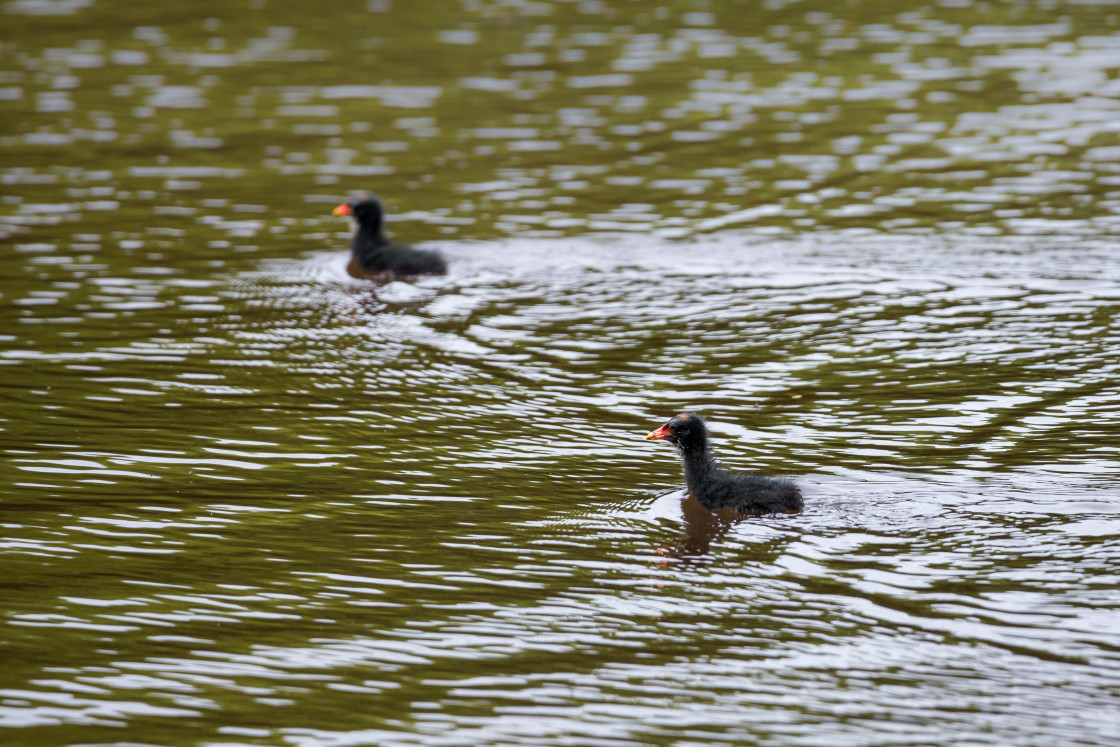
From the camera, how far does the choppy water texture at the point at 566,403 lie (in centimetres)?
807

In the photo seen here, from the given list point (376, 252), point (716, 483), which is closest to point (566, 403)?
point (716, 483)

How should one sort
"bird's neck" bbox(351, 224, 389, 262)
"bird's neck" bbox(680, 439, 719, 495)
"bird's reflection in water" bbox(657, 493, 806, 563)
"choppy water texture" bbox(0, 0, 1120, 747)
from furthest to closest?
"bird's neck" bbox(351, 224, 389, 262), "bird's neck" bbox(680, 439, 719, 495), "bird's reflection in water" bbox(657, 493, 806, 563), "choppy water texture" bbox(0, 0, 1120, 747)

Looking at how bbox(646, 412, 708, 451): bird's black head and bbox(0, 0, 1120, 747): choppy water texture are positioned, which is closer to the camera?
bbox(0, 0, 1120, 747): choppy water texture

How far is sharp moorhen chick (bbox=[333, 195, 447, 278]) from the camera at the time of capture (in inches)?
660

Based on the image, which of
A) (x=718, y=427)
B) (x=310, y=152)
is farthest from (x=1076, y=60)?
(x=718, y=427)

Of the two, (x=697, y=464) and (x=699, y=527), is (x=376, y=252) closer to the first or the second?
(x=697, y=464)

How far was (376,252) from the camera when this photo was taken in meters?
17.1

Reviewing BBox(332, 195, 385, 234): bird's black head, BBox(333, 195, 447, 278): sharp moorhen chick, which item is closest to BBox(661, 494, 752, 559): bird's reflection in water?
BBox(333, 195, 447, 278): sharp moorhen chick

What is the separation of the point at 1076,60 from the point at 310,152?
12.3 m

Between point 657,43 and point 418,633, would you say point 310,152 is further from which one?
point 418,633

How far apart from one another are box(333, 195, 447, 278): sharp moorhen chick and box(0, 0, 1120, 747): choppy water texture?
1.11 ft

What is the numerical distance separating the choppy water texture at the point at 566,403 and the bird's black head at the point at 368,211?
65cm

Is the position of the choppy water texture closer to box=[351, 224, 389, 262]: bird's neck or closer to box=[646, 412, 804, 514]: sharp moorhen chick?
box=[646, 412, 804, 514]: sharp moorhen chick

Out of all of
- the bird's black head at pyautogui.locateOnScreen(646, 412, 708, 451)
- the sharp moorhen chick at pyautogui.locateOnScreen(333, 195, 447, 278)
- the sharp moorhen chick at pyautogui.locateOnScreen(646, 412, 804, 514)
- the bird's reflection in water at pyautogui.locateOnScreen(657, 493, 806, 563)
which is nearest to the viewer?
the bird's reflection in water at pyautogui.locateOnScreen(657, 493, 806, 563)
